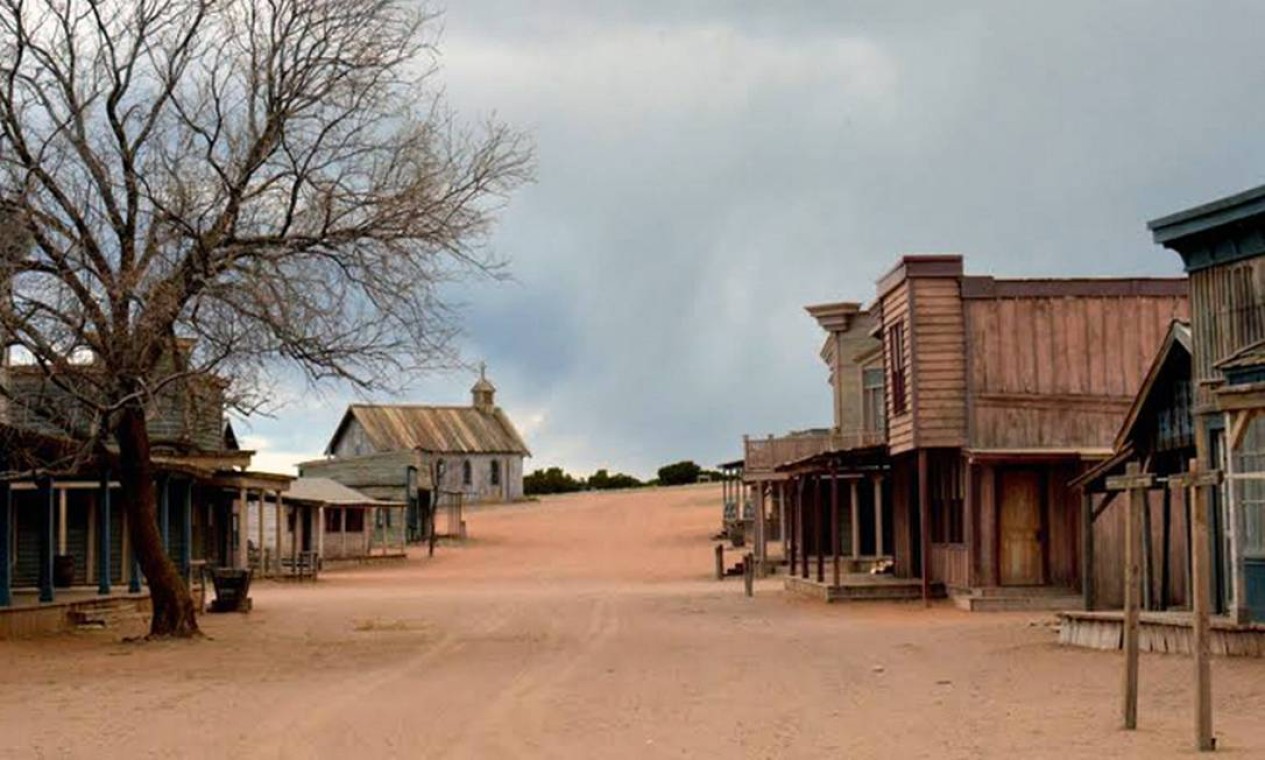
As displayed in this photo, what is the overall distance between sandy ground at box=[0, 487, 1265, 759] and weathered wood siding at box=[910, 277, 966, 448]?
11.2ft

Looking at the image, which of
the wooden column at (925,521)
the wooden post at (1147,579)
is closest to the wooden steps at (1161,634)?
the wooden post at (1147,579)

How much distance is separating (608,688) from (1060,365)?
16.4 meters

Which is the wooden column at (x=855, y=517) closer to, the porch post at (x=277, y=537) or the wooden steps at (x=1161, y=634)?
the porch post at (x=277, y=537)

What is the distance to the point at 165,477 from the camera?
35.3 m

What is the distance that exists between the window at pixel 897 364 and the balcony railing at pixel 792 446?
12688 millimetres

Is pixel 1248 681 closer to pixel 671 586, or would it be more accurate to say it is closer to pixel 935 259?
pixel 935 259

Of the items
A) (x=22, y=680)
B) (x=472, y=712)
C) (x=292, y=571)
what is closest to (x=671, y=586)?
(x=292, y=571)

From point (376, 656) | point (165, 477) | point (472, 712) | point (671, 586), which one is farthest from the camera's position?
point (671, 586)

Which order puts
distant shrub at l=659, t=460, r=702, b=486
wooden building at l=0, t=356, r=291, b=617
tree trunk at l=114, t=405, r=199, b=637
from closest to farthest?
wooden building at l=0, t=356, r=291, b=617, tree trunk at l=114, t=405, r=199, b=637, distant shrub at l=659, t=460, r=702, b=486

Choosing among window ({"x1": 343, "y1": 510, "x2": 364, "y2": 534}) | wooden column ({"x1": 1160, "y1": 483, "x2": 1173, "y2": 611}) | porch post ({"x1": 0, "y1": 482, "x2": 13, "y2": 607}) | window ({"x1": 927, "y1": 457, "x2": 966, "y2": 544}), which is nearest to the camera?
wooden column ({"x1": 1160, "y1": 483, "x2": 1173, "y2": 611})

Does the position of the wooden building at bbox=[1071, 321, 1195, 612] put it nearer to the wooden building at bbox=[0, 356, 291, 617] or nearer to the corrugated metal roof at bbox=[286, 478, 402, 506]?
the wooden building at bbox=[0, 356, 291, 617]

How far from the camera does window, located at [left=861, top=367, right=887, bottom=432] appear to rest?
4831 centimetres

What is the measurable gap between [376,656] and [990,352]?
46.1ft

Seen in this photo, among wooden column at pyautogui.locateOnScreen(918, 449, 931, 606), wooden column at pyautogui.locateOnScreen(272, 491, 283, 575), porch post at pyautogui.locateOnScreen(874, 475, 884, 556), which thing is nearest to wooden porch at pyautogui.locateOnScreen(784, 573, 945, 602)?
wooden column at pyautogui.locateOnScreen(918, 449, 931, 606)
